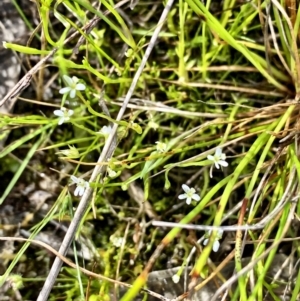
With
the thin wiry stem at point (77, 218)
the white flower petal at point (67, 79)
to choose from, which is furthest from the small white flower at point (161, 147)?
the white flower petal at point (67, 79)

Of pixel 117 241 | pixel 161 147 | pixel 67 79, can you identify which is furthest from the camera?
pixel 117 241

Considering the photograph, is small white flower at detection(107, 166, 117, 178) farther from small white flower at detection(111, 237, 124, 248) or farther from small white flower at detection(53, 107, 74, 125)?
small white flower at detection(111, 237, 124, 248)

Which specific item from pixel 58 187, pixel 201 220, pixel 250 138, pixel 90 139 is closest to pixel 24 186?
pixel 58 187

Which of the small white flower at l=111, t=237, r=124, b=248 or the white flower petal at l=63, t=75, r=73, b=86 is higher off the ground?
the white flower petal at l=63, t=75, r=73, b=86

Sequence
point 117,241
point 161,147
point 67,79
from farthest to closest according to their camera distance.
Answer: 1. point 117,241
2. point 161,147
3. point 67,79

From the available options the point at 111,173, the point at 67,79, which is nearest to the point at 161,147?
the point at 111,173

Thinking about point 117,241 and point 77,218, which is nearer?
point 77,218

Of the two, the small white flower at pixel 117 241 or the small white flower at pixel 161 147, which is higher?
the small white flower at pixel 161 147

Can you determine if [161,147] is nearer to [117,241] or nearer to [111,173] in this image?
[111,173]


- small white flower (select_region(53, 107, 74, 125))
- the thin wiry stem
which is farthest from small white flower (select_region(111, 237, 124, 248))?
small white flower (select_region(53, 107, 74, 125))

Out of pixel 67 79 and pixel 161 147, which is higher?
pixel 67 79

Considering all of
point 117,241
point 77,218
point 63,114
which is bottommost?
point 117,241

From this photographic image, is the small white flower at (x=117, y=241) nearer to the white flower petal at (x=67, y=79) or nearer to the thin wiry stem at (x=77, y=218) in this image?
the thin wiry stem at (x=77, y=218)
